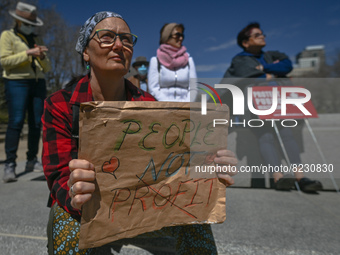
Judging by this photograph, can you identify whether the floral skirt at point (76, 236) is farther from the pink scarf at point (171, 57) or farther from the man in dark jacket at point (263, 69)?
the pink scarf at point (171, 57)

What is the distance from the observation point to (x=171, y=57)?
292 cm

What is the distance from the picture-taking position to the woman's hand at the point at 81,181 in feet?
3.01

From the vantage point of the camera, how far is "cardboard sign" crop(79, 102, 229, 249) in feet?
3.13

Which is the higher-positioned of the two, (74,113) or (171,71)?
(171,71)

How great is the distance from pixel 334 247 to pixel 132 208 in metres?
1.15

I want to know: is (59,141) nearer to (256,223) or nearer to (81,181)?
(81,181)

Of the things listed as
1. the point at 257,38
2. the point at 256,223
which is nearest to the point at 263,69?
the point at 257,38

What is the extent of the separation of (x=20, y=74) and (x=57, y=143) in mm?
2133

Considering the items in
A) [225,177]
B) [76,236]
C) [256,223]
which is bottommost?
[256,223]

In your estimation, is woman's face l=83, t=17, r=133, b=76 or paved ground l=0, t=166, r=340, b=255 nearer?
woman's face l=83, t=17, r=133, b=76

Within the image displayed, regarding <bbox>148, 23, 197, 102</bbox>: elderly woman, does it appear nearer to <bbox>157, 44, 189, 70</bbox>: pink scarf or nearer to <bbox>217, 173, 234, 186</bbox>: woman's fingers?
<bbox>157, 44, 189, 70</bbox>: pink scarf

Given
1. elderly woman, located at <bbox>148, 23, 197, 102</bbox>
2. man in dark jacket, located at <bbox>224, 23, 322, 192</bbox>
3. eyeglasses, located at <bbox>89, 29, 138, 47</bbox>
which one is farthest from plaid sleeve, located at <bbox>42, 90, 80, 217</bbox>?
→ man in dark jacket, located at <bbox>224, 23, 322, 192</bbox>

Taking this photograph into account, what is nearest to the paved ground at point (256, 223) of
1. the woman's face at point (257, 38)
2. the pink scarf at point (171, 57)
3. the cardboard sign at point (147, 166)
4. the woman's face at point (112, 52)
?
the cardboard sign at point (147, 166)

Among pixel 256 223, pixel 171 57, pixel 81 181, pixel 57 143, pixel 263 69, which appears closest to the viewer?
pixel 81 181
